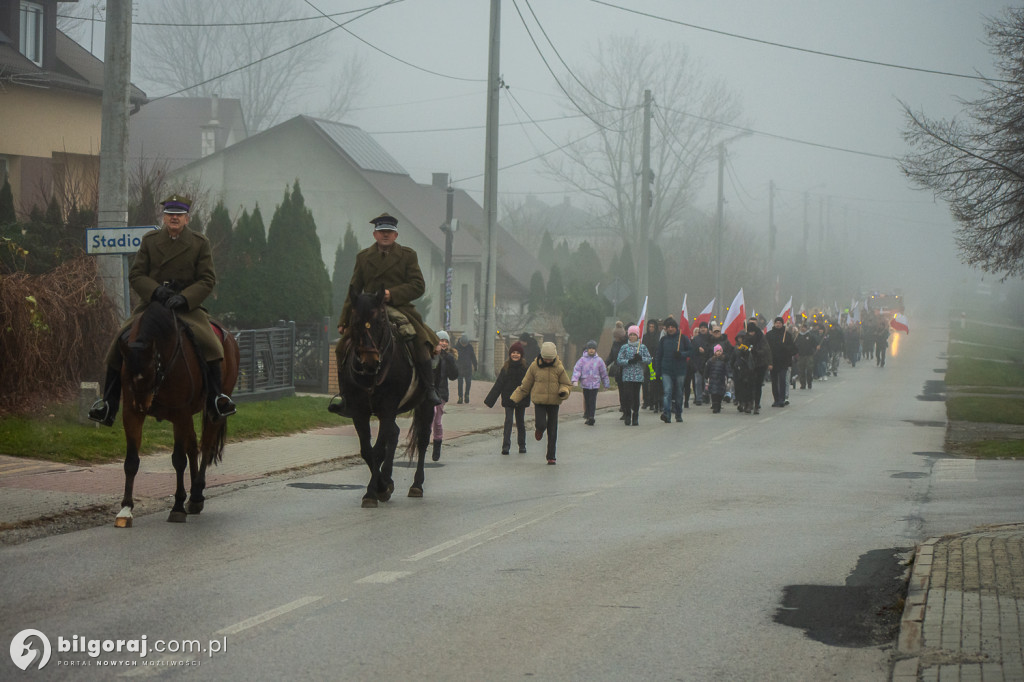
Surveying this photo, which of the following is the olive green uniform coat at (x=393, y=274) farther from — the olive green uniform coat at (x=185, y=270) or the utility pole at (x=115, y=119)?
the utility pole at (x=115, y=119)

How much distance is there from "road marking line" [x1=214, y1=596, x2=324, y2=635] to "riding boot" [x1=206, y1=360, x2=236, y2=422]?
11.6 feet

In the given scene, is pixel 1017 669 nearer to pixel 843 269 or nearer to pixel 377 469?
pixel 377 469

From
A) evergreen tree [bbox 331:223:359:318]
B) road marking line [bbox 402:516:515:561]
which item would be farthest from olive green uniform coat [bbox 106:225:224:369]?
evergreen tree [bbox 331:223:359:318]

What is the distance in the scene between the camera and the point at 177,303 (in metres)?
10.0

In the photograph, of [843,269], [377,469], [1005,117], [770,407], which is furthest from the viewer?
[843,269]

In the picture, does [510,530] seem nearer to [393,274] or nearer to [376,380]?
[376,380]

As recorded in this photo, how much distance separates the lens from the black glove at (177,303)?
9.95m

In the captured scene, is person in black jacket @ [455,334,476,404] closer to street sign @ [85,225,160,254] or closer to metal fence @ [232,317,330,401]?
metal fence @ [232,317,330,401]

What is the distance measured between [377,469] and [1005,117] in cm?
1805

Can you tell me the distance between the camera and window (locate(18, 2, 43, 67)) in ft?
98.0

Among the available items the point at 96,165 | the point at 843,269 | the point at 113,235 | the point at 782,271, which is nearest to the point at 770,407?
the point at 96,165

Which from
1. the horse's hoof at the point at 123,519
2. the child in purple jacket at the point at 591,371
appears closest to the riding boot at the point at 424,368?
the horse's hoof at the point at 123,519

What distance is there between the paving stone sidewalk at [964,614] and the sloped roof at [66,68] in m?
22.3

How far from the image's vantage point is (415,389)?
11.8 metres
